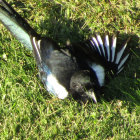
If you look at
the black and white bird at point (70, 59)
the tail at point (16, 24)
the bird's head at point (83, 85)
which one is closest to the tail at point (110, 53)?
the black and white bird at point (70, 59)

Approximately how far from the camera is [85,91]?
354 cm

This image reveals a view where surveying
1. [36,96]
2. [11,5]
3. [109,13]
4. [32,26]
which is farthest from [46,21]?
[36,96]

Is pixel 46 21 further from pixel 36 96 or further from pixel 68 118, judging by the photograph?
pixel 68 118

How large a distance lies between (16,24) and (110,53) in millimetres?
1128

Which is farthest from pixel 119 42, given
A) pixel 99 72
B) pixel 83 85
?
pixel 83 85

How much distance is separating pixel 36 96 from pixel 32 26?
100cm

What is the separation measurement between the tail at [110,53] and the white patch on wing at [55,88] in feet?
1.74

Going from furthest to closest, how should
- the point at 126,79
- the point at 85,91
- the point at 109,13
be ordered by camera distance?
the point at 109,13
the point at 126,79
the point at 85,91

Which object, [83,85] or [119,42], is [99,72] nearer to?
[83,85]

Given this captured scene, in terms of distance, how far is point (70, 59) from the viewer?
3.71m

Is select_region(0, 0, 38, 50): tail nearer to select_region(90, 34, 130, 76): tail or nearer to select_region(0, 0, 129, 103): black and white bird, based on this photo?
select_region(0, 0, 129, 103): black and white bird

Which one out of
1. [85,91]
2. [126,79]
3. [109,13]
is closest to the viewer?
[85,91]

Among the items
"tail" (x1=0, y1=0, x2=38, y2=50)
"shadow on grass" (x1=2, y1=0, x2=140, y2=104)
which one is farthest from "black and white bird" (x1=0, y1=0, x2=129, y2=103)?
"shadow on grass" (x1=2, y1=0, x2=140, y2=104)

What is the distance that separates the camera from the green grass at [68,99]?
→ 3.49 meters
